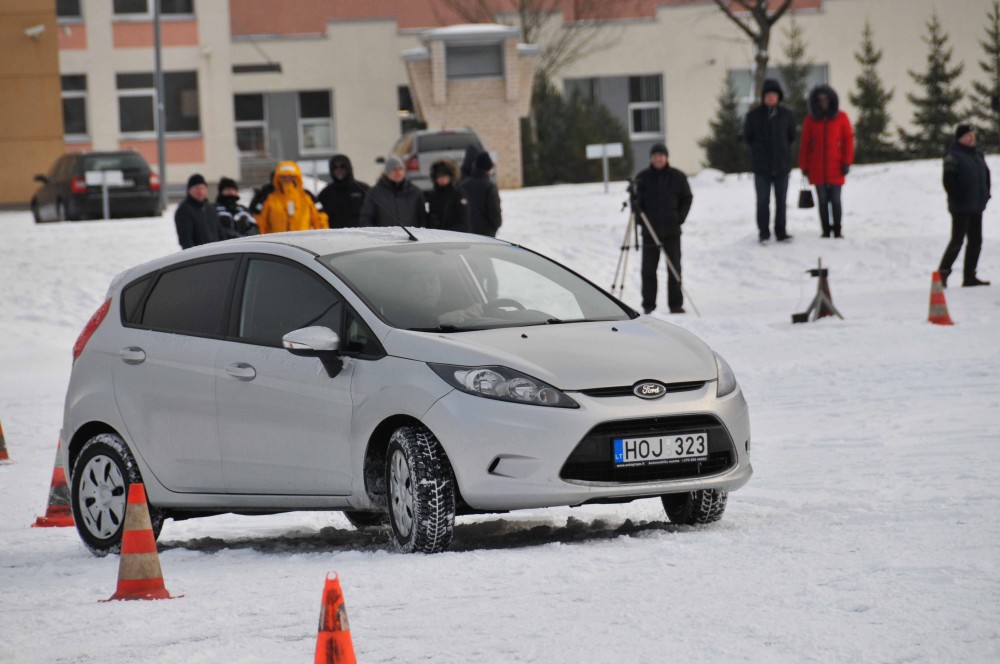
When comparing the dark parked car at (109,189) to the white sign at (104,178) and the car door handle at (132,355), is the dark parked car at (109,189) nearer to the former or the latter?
the white sign at (104,178)

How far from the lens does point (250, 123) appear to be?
2093 inches

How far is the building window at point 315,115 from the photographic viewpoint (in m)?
52.7

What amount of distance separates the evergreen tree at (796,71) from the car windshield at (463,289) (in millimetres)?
42618

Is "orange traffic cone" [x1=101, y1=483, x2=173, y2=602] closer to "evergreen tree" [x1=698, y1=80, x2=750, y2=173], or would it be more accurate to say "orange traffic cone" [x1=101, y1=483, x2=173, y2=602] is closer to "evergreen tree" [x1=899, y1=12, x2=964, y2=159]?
"evergreen tree" [x1=698, y1=80, x2=750, y2=173]

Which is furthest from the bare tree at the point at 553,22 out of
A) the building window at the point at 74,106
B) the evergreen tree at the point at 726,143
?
the building window at the point at 74,106

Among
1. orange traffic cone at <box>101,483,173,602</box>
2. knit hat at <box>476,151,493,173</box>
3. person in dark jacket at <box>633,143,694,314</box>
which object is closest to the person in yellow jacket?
knit hat at <box>476,151,493,173</box>

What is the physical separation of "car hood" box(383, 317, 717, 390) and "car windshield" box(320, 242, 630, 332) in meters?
0.18

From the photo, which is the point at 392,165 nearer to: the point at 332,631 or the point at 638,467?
the point at 638,467

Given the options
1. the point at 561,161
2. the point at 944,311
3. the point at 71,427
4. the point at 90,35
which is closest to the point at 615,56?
the point at 561,161

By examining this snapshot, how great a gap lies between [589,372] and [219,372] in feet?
5.93

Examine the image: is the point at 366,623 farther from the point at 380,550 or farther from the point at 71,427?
the point at 71,427

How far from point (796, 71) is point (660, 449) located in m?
45.9

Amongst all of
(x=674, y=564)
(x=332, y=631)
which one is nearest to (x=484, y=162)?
(x=674, y=564)

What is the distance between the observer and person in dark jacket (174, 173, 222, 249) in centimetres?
1586
